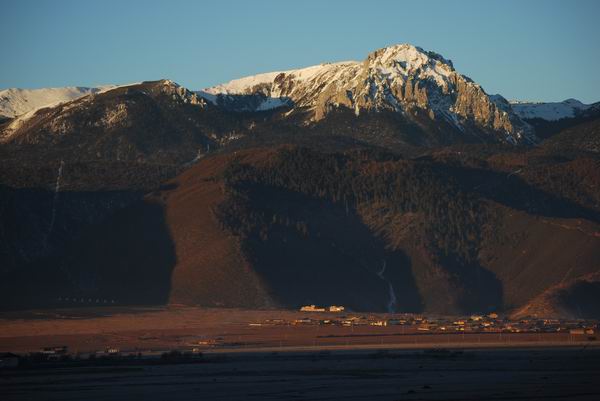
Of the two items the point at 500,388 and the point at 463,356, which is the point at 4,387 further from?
the point at 463,356

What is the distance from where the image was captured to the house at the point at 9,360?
132 m

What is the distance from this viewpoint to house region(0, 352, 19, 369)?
132500 mm

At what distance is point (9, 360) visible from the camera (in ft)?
440

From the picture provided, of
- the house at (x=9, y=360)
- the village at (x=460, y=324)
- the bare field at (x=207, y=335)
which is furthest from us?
the village at (x=460, y=324)

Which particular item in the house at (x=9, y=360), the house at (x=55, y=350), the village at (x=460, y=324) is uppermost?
the house at (x=9, y=360)

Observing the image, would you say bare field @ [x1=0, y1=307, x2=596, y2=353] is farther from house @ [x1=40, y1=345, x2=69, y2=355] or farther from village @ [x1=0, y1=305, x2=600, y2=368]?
house @ [x1=40, y1=345, x2=69, y2=355]

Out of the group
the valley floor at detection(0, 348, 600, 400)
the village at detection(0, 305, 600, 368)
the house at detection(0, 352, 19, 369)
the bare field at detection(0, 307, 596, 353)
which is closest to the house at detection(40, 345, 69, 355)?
the village at detection(0, 305, 600, 368)

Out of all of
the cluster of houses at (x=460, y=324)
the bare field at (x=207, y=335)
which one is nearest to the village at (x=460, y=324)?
the cluster of houses at (x=460, y=324)

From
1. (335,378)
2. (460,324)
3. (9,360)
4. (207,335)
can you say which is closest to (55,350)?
(9,360)

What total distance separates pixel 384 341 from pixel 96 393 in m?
60.9

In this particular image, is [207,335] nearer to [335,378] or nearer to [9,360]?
[9,360]

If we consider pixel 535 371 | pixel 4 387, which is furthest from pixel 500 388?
pixel 4 387

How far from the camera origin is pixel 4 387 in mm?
114062

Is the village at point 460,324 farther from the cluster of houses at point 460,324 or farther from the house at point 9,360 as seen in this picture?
the house at point 9,360
